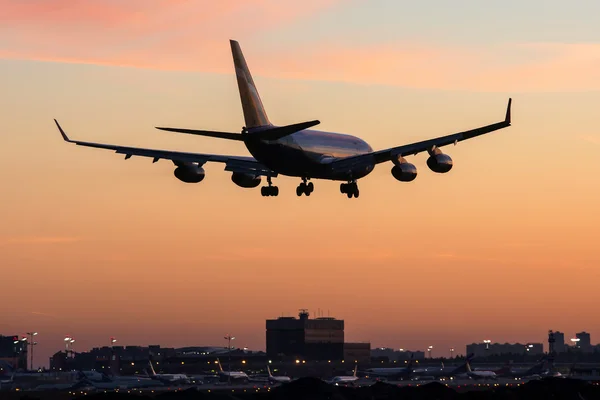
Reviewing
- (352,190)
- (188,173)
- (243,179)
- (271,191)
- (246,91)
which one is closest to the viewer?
(188,173)

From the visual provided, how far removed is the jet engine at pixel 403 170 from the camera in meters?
84.6

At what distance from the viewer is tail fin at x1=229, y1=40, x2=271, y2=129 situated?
8200 cm

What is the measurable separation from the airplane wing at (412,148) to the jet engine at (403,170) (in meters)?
0.72

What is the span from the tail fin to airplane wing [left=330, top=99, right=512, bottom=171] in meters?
8.65

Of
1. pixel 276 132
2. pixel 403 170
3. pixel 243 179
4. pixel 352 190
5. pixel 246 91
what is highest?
pixel 246 91

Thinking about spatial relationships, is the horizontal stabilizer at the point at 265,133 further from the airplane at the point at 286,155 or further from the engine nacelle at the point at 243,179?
the engine nacelle at the point at 243,179

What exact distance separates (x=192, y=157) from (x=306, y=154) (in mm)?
10146

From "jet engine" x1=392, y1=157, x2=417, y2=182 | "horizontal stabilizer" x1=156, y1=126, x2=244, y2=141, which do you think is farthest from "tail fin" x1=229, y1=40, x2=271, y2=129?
"jet engine" x1=392, y1=157, x2=417, y2=182

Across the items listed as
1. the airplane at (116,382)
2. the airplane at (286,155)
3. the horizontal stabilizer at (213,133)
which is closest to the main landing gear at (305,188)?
the airplane at (286,155)

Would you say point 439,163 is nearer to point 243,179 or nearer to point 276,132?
point 276,132

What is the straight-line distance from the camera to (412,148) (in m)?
83.1

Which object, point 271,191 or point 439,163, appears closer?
point 439,163

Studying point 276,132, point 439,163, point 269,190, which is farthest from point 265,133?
point 439,163

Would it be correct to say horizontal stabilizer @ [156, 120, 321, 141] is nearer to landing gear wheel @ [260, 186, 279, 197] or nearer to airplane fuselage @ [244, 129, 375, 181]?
airplane fuselage @ [244, 129, 375, 181]
